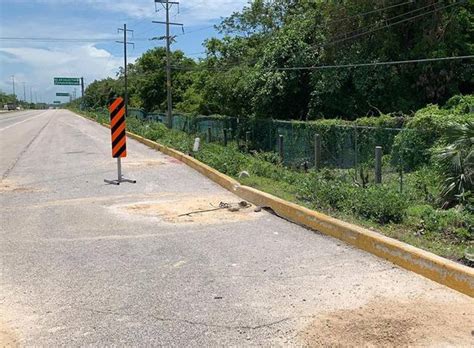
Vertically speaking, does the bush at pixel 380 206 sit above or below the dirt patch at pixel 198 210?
above

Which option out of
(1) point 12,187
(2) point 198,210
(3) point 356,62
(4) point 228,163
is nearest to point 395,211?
(2) point 198,210

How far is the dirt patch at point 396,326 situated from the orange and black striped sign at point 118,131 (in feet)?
30.2

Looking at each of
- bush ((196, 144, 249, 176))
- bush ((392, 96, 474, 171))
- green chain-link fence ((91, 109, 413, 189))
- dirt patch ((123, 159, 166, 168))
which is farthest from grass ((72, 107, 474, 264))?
dirt patch ((123, 159, 166, 168))

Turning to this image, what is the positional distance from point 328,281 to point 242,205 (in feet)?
13.5

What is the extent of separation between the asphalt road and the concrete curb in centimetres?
13

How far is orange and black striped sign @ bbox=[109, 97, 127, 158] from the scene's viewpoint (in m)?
12.7

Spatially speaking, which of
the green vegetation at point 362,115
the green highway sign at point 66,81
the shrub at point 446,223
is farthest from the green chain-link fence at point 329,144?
the green highway sign at point 66,81

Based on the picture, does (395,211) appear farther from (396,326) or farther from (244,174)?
(244,174)

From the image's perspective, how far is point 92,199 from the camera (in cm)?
1022

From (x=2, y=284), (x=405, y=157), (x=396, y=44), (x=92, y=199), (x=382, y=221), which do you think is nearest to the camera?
(x=2, y=284)

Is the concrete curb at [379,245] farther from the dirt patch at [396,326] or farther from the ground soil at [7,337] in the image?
the ground soil at [7,337]

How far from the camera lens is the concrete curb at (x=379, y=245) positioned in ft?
16.2

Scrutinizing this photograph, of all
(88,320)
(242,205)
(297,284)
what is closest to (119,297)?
(88,320)

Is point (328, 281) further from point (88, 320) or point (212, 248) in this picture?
Result: point (88, 320)
